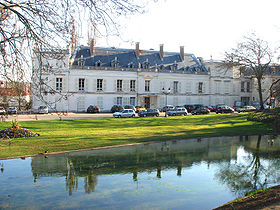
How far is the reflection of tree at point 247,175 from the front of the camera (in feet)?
34.1

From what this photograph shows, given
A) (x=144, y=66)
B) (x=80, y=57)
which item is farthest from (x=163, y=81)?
(x=80, y=57)

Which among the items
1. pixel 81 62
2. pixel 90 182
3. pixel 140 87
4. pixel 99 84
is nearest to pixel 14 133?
pixel 90 182

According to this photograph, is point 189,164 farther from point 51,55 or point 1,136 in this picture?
point 1,136

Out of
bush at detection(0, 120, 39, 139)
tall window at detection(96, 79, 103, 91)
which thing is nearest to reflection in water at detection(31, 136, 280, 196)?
bush at detection(0, 120, 39, 139)

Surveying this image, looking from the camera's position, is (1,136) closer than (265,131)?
Yes

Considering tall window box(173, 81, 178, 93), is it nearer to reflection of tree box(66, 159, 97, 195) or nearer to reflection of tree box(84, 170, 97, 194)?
reflection of tree box(66, 159, 97, 195)

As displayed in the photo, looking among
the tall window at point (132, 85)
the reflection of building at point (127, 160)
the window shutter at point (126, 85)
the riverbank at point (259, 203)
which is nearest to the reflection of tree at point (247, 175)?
the reflection of building at point (127, 160)

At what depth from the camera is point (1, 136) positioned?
18.8 metres

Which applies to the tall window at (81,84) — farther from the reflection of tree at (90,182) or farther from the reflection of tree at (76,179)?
the reflection of tree at (90,182)

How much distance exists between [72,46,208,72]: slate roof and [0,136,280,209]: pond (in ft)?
123

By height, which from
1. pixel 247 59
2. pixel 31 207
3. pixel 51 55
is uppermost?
pixel 247 59

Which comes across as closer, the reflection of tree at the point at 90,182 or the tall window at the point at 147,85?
the reflection of tree at the point at 90,182

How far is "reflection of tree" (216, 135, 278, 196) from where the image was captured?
34.1 feet

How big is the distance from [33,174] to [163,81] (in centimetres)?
4513
